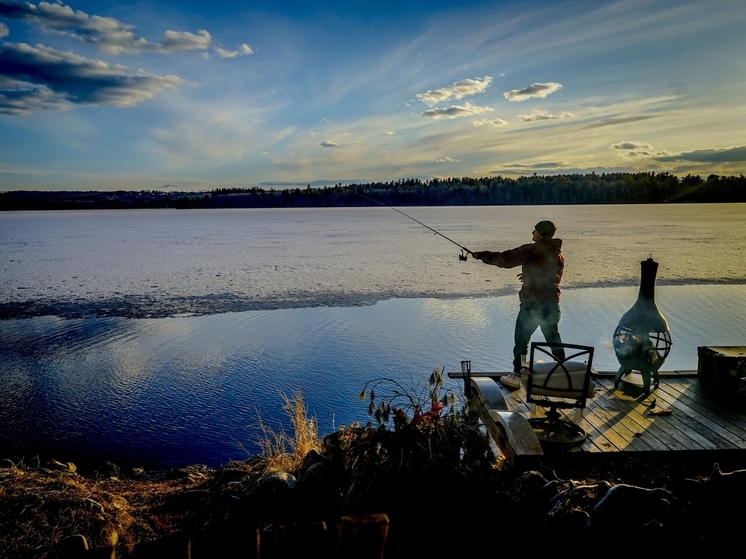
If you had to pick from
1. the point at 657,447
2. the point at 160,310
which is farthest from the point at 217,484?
the point at 160,310

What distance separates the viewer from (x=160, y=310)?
13.8 meters

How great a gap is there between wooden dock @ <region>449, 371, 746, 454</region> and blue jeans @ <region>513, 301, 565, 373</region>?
0.59 metres

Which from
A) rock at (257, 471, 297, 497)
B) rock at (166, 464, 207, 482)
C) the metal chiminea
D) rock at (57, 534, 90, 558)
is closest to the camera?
rock at (57, 534, 90, 558)

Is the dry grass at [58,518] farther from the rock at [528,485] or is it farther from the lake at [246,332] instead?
the rock at [528,485]

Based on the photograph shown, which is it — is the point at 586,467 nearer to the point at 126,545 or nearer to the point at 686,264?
the point at 126,545

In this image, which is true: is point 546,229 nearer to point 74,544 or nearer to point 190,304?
point 74,544

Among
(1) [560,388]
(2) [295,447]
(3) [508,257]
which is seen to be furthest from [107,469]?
(3) [508,257]

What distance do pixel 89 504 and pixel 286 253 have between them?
71.0ft

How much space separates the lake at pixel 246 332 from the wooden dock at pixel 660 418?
3.07m


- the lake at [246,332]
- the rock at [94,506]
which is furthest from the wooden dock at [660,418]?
the rock at [94,506]

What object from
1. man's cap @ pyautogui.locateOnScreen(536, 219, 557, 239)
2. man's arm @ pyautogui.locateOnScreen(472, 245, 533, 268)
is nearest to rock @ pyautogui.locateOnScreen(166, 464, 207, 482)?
man's arm @ pyautogui.locateOnScreen(472, 245, 533, 268)

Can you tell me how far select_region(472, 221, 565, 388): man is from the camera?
21.0ft

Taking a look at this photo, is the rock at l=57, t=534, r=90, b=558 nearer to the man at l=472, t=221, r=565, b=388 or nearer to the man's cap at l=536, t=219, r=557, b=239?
the man at l=472, t=221, r=565, b=388

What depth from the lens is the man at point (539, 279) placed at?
6.41m
